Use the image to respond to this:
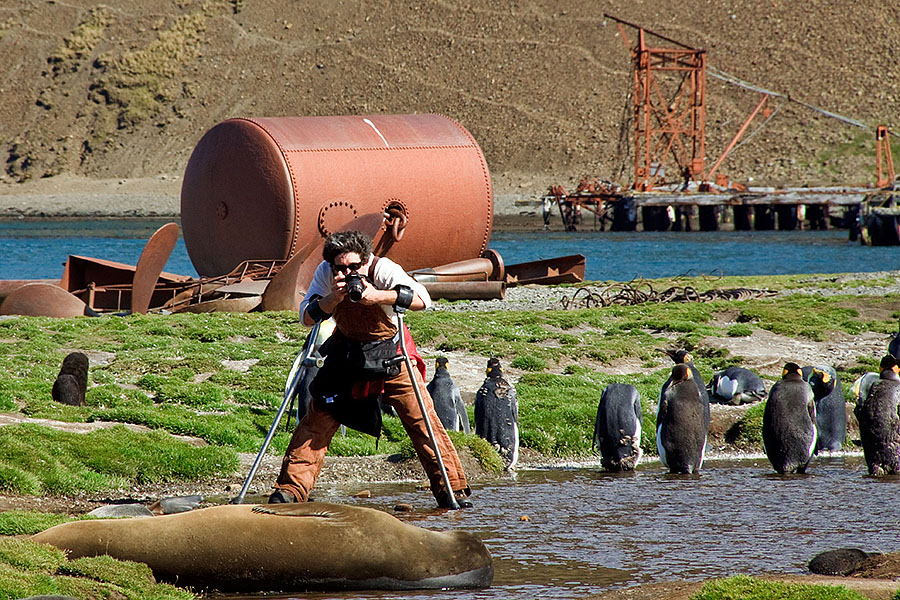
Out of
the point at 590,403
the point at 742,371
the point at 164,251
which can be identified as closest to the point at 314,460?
the point at 590,403

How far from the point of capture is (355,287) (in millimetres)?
7945

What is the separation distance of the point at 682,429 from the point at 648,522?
2.57 m

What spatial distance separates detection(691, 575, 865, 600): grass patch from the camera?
236 inches

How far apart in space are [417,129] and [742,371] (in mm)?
12755

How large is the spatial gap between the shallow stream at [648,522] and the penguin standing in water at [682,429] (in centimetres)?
18

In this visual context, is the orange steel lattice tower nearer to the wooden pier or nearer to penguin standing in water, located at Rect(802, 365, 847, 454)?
the wooden pier

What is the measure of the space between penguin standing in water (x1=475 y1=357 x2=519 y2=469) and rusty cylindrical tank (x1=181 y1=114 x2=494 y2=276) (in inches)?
434

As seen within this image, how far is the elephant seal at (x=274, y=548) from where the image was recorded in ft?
22.4

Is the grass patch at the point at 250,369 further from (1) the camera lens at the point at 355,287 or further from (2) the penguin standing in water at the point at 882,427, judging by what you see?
(1) the camera lens at the point at 355,287

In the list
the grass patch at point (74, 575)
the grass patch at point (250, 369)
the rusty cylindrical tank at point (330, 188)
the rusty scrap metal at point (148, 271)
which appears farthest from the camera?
the rusty cylindrical tank at point (330, 188)

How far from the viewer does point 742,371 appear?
14672 mm

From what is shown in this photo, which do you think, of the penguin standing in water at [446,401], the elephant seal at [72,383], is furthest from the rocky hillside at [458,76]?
the elephant seal at [72,383]

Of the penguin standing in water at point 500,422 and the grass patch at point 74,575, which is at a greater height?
the grass patch at point 74,575

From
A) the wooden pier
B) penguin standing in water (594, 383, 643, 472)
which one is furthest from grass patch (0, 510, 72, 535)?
the wooden pier
